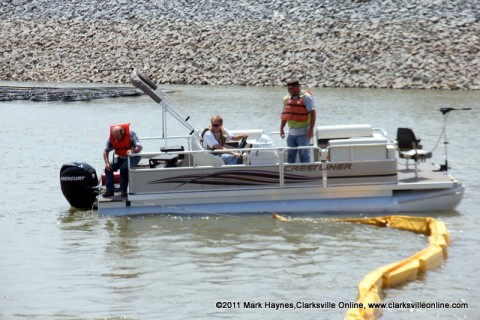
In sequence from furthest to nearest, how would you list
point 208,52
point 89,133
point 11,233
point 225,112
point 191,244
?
point 208,52, point 225,112, point 89,133, point 11,233, point 191,244

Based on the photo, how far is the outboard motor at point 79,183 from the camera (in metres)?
15.7

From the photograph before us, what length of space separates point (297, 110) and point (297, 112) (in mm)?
30

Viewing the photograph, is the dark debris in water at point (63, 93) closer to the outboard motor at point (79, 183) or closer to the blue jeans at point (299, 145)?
the outboard motor at point (79, 183)

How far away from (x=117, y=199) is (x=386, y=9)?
3538 cm

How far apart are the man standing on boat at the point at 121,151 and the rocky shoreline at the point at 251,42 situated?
1093 inches

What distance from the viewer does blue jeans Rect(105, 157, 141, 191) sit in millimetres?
15359

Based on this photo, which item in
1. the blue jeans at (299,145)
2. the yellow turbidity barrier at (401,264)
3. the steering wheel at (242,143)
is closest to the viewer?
Result: the yellow turbidity barrier at (401,264)

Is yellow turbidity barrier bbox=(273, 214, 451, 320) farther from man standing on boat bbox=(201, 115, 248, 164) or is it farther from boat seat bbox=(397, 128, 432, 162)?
Result: boat seat bbox=(397, 128, 432, 162)

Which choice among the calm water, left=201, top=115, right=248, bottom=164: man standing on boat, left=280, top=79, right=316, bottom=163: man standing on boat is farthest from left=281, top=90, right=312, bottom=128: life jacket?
the calm water

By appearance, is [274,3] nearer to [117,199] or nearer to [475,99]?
[475,99]

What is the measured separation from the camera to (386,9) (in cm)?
4891

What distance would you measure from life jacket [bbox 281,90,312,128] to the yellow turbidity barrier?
1477 mm

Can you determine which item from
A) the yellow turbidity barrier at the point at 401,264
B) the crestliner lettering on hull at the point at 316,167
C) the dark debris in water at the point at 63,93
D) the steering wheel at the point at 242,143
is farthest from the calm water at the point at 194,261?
the dark debris in water at the point at 63,93

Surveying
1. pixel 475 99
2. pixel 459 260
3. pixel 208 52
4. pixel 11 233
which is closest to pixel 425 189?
pixel 459 260
